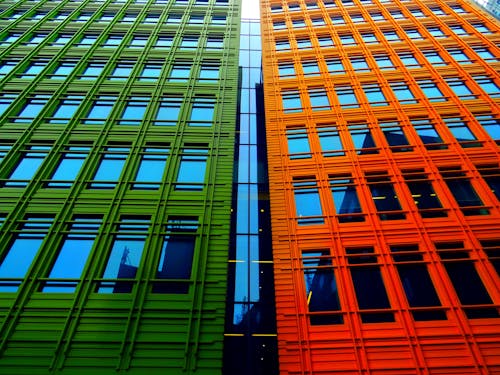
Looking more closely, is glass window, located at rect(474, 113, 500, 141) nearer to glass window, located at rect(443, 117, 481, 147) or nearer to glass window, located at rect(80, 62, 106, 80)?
glass window, located at rect(443, 117, 481, 147)

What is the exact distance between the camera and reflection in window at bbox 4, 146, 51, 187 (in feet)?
55.2

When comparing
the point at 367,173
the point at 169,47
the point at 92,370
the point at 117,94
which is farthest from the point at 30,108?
the point at 367,173

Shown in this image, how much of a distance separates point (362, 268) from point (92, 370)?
35.5 ft

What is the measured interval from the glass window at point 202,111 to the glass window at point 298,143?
16.2ft

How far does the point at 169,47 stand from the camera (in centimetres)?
2733

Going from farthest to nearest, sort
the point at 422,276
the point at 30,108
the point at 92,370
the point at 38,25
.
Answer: the point at 38,25 → the point at 30,108 → the point at 422,276 → the point at 92,370

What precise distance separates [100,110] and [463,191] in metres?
21.0

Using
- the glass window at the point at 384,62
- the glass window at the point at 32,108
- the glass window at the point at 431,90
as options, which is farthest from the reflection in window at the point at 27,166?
the glass window at the point at 431,90

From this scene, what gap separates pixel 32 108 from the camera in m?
21.1

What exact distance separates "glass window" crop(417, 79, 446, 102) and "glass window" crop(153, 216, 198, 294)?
17452 millimetres

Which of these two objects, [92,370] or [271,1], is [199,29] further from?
[92,370]

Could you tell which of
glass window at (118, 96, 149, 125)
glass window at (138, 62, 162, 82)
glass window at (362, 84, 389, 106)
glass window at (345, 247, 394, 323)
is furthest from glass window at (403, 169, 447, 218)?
glass window at (138, 62, 162, 82)

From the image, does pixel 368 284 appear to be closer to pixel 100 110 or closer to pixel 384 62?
pixel 100 110

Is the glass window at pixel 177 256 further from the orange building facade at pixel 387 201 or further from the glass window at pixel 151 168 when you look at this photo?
the orange building facade at pixel 387 201
